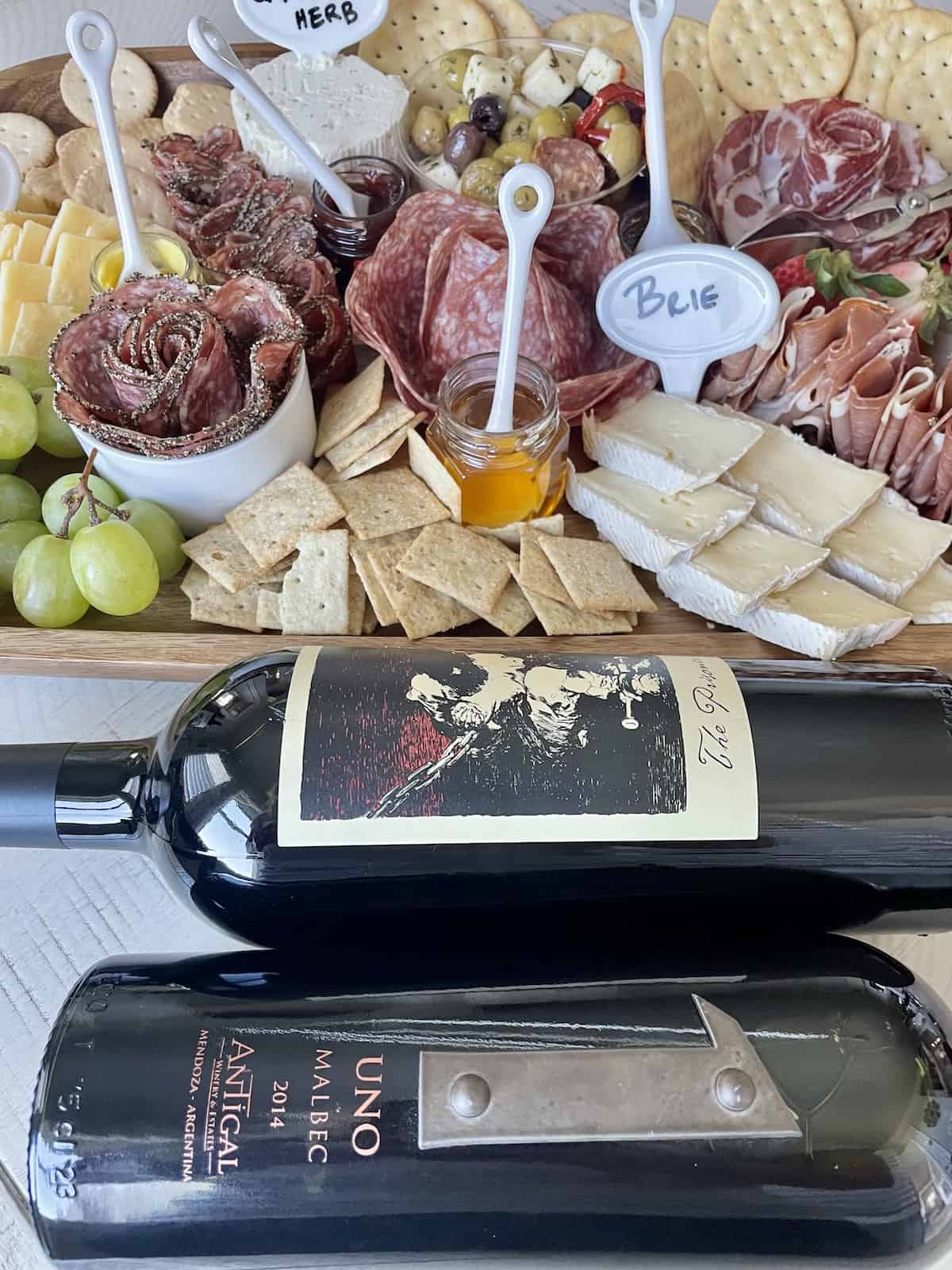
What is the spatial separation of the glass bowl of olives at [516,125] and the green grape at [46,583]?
1.93 ft

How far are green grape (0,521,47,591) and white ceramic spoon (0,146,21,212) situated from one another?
19.5 inches

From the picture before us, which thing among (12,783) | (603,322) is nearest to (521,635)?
(603,322)

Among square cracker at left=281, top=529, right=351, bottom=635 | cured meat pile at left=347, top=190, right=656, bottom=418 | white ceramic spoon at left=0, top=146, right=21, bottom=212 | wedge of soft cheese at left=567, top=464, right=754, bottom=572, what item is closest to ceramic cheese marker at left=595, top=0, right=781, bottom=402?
cured meat pile at left=347, top=190, right=656, bottom=418

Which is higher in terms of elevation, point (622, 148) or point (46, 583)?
point (622, 148)

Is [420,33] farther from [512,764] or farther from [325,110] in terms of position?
[512,764]

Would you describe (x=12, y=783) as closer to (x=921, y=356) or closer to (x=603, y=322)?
(x=603, y=322)

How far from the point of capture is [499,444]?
82cm

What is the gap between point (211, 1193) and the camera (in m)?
0.41

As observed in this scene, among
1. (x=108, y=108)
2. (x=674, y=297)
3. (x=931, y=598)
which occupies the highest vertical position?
(x=108, y=108)

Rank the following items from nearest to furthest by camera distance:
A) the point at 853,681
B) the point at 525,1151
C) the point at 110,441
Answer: the point at 525,1151 → the point at 853,681 → the point at 110,441

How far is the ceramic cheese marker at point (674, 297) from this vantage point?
85 centimetres

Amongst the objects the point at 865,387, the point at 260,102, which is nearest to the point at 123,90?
the point at 260,102

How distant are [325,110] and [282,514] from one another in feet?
1.81

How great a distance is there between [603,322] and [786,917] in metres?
0.60
